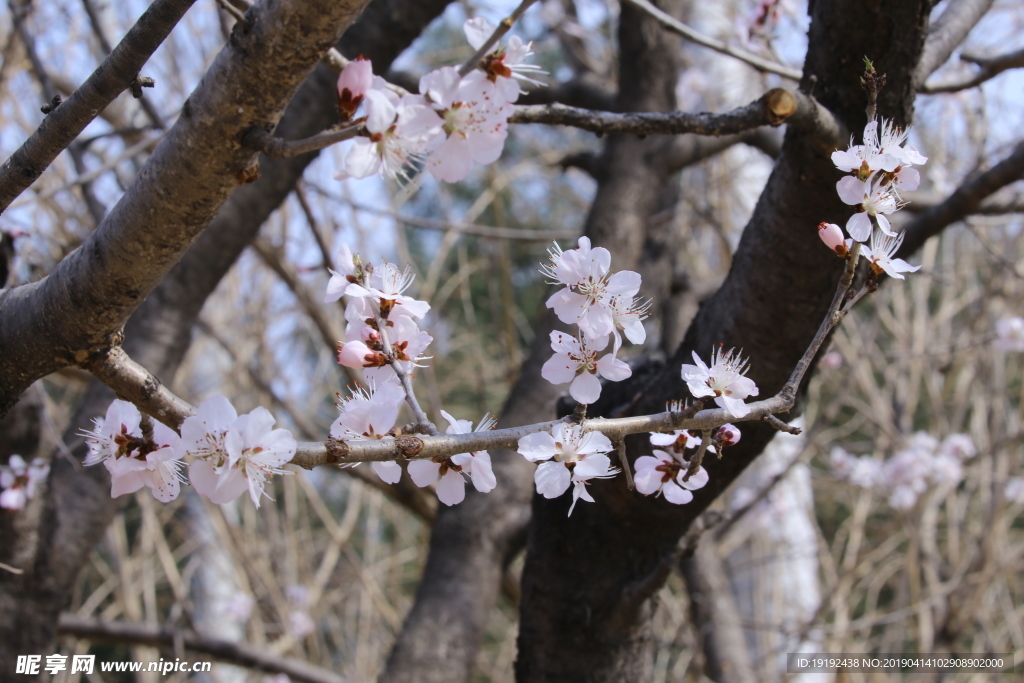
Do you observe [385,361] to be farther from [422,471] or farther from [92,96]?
[92,96]

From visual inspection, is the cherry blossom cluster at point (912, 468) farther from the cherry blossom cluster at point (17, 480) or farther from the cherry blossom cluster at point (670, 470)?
the cherry blossom cluster at point (17, 480)

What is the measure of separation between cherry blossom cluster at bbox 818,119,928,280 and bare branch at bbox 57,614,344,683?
1790 mm

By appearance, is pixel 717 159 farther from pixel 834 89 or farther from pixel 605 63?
pixel 834 89

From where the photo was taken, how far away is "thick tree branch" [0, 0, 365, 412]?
23.7 inches

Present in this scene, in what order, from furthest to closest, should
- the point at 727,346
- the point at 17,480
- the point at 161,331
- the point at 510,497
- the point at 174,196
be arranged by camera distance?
the point at 510,497
the point at 161,331
the point at 17,480
the point at 727,346
the point at 174,196

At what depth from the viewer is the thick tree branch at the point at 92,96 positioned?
649 millimetres

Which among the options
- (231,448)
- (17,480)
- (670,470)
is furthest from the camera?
Answer: (17,480)

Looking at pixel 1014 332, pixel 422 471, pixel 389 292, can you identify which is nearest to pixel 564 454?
pixel 422 471

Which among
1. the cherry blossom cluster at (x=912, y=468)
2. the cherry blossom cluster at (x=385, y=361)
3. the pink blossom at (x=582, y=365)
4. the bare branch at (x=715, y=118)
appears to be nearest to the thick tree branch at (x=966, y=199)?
the bare branch at (x=715, y=118)

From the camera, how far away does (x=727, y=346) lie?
41.3 inches

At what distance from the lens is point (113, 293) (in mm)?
696

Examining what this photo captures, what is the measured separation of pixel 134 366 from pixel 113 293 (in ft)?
0.24

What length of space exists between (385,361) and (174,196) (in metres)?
0.25

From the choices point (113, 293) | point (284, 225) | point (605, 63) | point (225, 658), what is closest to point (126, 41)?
point (113, 293)
